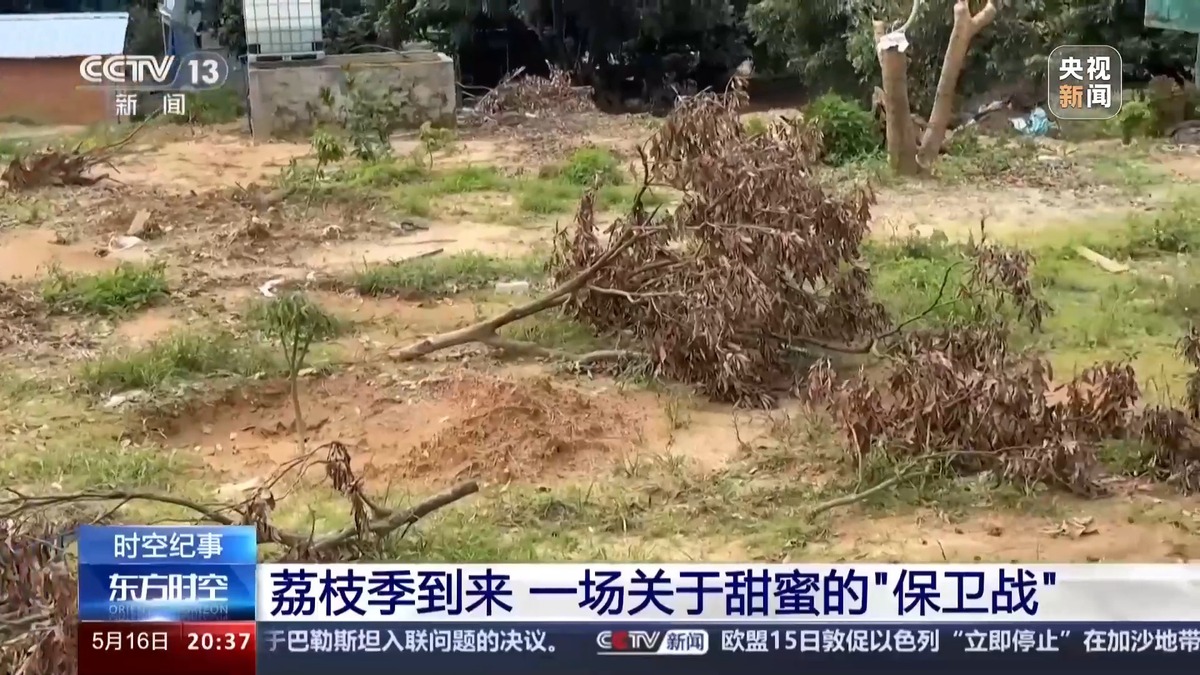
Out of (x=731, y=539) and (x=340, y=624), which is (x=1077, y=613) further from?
(x=340, y=624)

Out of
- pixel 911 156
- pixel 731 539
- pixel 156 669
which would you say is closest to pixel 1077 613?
pixel 731 539

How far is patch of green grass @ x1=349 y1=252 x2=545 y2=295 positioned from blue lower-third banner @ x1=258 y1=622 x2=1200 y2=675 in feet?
2.27

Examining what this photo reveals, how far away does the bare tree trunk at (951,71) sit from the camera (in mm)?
2480

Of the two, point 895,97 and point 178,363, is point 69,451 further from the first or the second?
point 895,97

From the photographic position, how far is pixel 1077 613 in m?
2.23

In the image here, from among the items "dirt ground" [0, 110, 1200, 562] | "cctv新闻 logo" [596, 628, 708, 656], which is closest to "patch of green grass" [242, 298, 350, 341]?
"dirt ground" [0, 110, 1200, 562]

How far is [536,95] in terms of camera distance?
2490 mm

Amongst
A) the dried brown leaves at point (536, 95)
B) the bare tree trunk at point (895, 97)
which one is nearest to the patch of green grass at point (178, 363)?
the dried brown leaves at point (536, 95)

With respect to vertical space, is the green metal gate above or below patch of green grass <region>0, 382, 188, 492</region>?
above

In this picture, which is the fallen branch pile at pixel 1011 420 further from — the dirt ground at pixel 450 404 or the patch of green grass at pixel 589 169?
the patch of green grass at pixel 589 169

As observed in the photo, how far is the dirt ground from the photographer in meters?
2.36

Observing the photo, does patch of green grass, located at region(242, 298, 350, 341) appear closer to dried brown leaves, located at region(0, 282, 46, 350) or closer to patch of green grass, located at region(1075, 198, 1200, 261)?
dried brown leaves, located at region(0, 282, 46, 350)

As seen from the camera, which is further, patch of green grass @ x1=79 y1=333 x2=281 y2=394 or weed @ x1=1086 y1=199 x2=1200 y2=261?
weed @ x1=1086 y1=199 x2=1200 y2=261

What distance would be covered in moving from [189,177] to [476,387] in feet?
1.99
